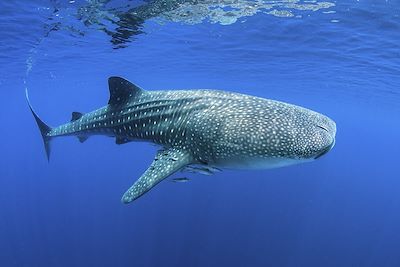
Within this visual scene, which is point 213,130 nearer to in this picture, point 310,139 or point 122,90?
point 310,139

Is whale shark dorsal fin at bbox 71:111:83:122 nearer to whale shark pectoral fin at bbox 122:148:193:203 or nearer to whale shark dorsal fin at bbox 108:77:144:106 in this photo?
whale shark dorsal fin at bbox 108:77:144:106

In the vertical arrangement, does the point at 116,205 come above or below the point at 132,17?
below

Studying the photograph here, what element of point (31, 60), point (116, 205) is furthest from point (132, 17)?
point (116, 205)

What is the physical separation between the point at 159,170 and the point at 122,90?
6.89 ft

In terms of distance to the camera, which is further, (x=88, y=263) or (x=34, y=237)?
(x=34, y=237)

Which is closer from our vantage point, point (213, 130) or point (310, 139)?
point (310, 139)

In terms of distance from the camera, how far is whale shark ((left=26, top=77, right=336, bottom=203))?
4.27 meters

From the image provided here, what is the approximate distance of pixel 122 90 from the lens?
623cm

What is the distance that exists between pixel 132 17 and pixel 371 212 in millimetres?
37049

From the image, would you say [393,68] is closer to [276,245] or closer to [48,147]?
[276,245]

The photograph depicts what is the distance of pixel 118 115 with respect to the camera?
6273 mm

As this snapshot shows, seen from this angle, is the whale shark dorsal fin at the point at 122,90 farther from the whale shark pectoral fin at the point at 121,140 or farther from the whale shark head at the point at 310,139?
the whale shark head at the point at 310,139

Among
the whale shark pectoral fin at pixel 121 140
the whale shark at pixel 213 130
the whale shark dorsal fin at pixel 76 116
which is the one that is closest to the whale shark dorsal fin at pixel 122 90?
the whale shark at pixel 213 130

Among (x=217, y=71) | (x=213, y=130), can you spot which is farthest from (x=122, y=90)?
(x=217, y=71)
